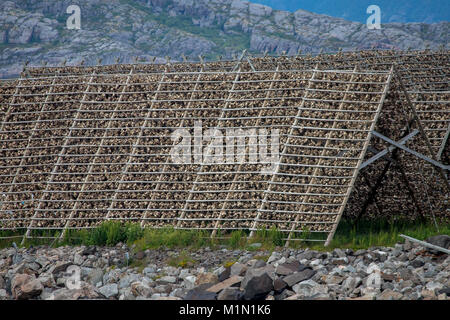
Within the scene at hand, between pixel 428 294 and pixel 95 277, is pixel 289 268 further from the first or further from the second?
pixel 95 277

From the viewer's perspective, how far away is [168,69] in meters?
12.6

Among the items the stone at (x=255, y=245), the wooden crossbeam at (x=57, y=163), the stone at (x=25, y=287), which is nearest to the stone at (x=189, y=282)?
the stone at (x=255, y=245)

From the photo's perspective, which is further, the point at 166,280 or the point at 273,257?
the point at 273,257

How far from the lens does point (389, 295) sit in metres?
7.33

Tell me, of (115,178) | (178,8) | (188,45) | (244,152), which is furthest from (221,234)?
(178,8)

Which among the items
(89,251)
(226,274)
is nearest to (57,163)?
(89,251)

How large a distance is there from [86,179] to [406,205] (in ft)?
20.5

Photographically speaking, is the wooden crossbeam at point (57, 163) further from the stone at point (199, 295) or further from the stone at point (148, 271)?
the stone at point (199, 295)

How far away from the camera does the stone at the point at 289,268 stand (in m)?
8.56

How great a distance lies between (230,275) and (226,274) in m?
0.07

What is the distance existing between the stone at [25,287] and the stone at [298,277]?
342 cm

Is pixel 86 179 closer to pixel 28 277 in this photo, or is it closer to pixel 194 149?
pixel 194 149

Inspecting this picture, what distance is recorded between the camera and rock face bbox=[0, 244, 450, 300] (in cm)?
772

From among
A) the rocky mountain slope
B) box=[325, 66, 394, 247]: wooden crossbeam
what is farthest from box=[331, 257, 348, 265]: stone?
the rocky mountain slope
